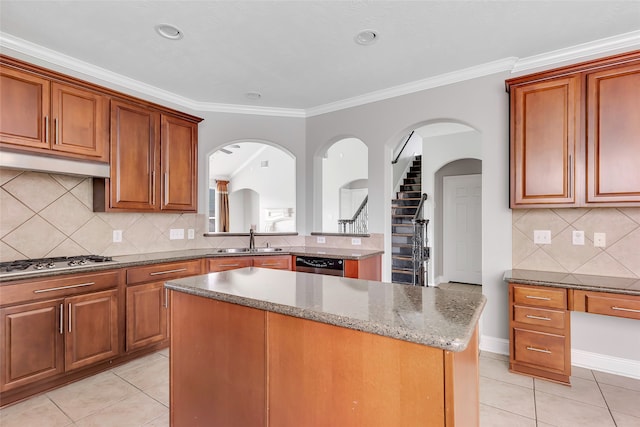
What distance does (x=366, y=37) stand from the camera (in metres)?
2.69

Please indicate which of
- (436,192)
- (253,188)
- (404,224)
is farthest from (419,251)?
(253,188)

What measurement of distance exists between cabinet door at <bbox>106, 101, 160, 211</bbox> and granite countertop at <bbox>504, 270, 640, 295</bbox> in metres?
3.52

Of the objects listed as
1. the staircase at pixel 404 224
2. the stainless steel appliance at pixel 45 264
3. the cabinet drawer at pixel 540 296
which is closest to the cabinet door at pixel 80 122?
the stainless steel appliance at pixel 45 264

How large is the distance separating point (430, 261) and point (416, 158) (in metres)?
2.85

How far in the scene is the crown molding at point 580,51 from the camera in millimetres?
2652

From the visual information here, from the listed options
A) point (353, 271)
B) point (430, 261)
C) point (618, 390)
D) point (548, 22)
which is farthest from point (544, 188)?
point (430, 261)

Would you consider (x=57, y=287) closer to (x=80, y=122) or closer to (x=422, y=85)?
(x=80, y=122)

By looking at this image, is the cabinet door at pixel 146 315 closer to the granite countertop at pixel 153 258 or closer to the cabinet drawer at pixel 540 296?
the granite countertop at pixel 153 258

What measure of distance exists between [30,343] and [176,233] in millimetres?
1787

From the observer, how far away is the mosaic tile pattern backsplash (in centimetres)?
268

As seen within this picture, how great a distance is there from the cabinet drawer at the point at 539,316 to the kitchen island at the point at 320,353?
151cm

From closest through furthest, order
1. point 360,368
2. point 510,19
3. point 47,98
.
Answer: point 360,368, point 510,19, point 47,98

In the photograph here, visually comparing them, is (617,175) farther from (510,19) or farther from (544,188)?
(510,19)

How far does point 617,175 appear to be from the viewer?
2496mm
